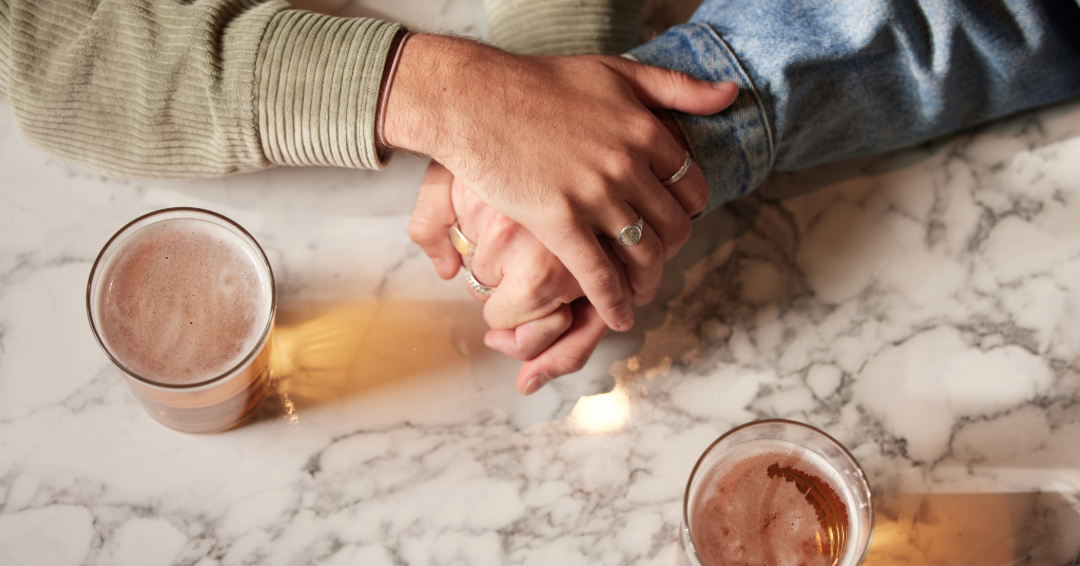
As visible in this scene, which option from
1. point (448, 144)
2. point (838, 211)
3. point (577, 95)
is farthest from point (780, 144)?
point (448, 144)

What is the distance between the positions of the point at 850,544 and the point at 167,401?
672 millimetres

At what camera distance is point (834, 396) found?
32.5 inches

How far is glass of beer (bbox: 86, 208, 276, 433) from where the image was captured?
67cm

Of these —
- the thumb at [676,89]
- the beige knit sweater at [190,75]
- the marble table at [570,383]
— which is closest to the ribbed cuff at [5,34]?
the beige knit sweater at [190,75]

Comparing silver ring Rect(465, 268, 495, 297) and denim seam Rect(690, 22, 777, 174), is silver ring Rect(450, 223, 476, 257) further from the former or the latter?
denim seam Rect(690, 22, 777, 174)

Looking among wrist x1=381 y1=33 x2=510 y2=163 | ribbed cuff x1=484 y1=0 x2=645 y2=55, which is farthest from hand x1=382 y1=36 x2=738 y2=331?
ribbed cuff x1=484 y1=0 x2=645 y2=55

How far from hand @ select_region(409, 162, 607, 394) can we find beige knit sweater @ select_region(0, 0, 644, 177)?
0.11m

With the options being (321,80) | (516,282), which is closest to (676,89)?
(516,282)

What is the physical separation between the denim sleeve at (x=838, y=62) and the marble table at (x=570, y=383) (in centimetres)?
9

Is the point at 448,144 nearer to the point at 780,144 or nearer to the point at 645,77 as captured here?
the point at 645,77

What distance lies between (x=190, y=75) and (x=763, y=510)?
731 millimetres

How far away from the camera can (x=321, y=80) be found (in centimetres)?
75

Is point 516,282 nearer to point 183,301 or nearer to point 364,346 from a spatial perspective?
point 364,346

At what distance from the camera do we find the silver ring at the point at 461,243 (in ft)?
2.75
